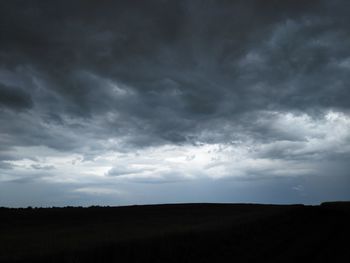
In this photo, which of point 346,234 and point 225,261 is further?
point 346,234

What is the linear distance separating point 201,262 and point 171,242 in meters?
3.43

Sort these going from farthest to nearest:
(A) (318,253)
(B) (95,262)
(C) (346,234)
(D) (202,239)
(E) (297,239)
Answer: (C) (346,234) → (E) (297,239) → (D) (202,239) → (A) (318,253) → (B) (95,262)

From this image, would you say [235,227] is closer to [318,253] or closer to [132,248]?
[318,253]

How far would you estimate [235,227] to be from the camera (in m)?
30.4

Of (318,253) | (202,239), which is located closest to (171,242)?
(202,239)

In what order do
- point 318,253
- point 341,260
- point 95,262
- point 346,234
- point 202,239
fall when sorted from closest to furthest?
point 95,262, point 341,260, point 318,253, point 202,239, point 346,234

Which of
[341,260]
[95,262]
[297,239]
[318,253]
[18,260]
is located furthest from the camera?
[297,239]

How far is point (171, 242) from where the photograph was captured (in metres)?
21.3

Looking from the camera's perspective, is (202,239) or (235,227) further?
(235,227)

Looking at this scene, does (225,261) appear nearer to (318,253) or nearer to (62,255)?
(318,253)

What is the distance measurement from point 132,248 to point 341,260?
936 centimetres

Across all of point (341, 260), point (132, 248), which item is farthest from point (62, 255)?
point (341, 260)

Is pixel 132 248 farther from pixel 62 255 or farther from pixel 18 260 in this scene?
pixel 18 260

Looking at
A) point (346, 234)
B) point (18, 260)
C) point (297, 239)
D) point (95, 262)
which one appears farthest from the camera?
point (346, 234)
